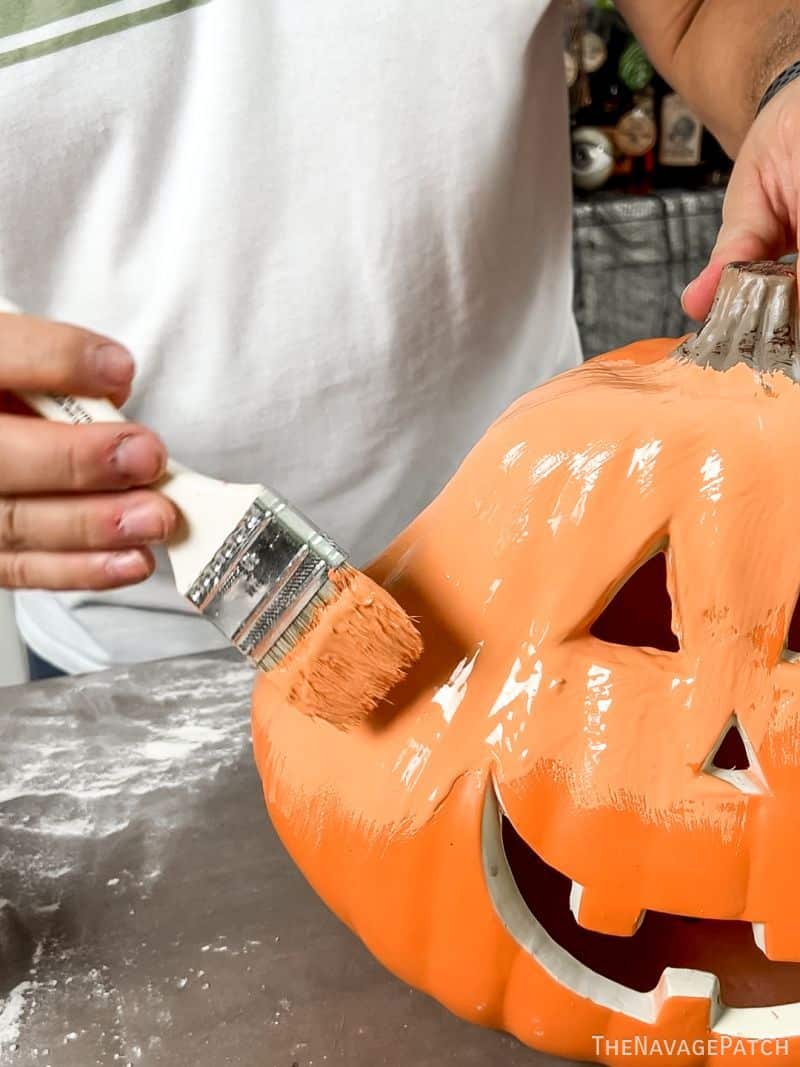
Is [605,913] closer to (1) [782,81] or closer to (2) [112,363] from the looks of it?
(2) [112,363]

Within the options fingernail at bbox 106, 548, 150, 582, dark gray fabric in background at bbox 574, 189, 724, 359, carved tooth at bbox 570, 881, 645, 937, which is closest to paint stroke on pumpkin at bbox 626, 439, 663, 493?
carved tooth at bbox 570, 881, 645, 937

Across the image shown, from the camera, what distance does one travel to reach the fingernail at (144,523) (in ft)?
1.77

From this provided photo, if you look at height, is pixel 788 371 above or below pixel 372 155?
below

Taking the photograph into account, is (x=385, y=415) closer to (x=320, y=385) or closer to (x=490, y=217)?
(x=320, y=385)

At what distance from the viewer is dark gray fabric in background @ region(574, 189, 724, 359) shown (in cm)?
247

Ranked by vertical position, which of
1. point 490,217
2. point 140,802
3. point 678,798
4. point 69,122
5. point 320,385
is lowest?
point 140,802

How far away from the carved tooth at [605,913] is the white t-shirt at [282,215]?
1.86 feet

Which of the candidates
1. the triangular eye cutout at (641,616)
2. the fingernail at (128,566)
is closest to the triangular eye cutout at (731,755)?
the triangular eye cutout at (641,616)

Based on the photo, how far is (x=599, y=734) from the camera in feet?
1.63

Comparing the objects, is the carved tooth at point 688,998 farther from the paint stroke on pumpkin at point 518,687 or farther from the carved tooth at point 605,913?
the paint stroke on pumpkin at point 518,687

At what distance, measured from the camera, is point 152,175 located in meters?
0.88

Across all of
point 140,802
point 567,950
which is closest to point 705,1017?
point 567,950

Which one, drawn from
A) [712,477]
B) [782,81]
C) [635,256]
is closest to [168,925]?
[712,477]

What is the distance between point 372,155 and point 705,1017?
732mm
